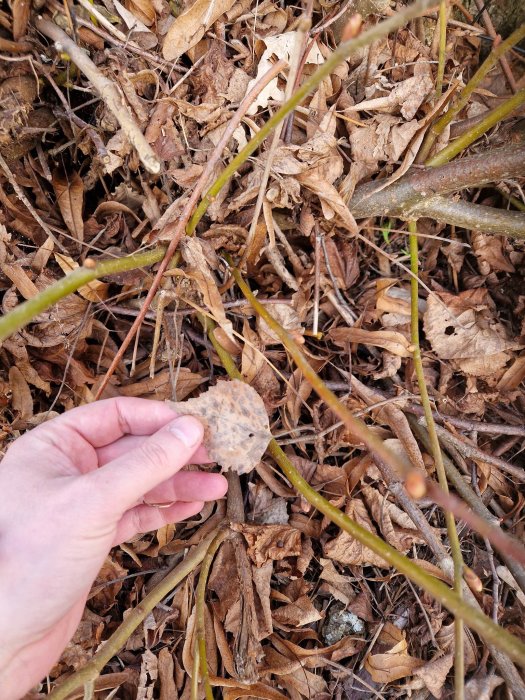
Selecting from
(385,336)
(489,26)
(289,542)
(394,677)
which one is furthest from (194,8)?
(394,677)

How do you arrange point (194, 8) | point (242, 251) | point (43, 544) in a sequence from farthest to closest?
point (242, 251)
point (194, 8)
point (43, 544)

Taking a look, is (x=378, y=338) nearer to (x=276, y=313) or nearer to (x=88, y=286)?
(x=276, y=313)

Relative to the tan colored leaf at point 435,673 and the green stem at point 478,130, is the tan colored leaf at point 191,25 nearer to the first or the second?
the green stem at point 478,130

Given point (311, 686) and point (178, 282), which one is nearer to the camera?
point (178, 282)

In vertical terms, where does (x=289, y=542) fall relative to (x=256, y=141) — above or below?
below

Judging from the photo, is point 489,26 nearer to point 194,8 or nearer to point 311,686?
point 194,8

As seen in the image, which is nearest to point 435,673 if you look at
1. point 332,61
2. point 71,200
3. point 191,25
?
point 332,61

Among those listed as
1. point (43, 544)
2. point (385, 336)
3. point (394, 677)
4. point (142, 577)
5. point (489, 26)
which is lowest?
point (394, 677)
